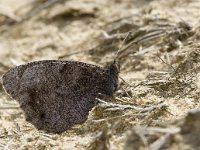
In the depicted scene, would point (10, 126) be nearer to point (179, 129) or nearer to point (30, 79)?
point (30, 79)

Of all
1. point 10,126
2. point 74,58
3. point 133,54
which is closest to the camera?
point 10,126

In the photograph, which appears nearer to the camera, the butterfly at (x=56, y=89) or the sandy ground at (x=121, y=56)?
the sandy ground at (x=121, y=56)

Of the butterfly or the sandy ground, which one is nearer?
the sandy ground

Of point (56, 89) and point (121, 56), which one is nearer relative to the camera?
point (56, 89)

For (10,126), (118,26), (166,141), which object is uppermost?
(118,26)

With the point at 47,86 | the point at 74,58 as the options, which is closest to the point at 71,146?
the point at 47,86
